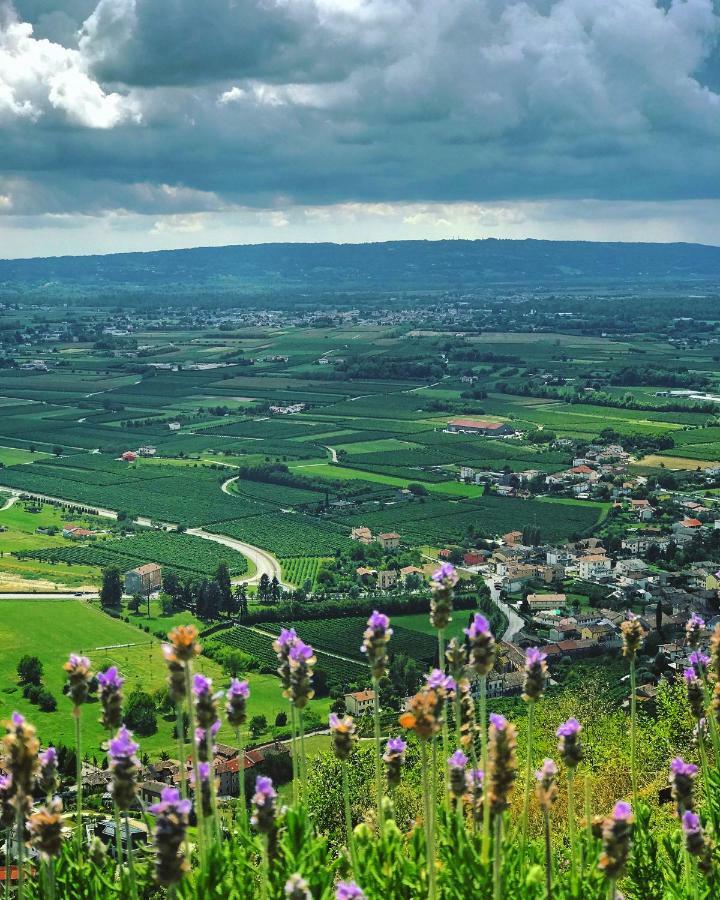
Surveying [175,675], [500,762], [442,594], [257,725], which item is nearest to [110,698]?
[175,675]

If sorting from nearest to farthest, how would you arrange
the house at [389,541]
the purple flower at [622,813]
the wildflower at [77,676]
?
the purple flower at [622,813] → the wildflower at [77,676] → the house at [389,541]

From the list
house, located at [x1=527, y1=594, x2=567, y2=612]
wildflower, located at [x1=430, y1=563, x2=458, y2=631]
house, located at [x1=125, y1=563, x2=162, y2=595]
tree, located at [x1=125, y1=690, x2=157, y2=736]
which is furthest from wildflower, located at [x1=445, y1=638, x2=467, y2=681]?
house, located at [x1=125, y1=563, x2=162, y2=595]

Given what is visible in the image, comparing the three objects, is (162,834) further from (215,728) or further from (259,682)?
(259,682)

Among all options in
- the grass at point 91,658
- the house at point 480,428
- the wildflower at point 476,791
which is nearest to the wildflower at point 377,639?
the wildflower at point 476,791

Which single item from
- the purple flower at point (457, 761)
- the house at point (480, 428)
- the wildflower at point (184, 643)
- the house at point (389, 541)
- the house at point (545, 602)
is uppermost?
the wildflower at point (184, 643)

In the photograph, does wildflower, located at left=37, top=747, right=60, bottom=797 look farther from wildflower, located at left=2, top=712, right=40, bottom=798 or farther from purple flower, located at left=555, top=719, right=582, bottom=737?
purple flower, located at left=555, top=719, right=582, bottom=737

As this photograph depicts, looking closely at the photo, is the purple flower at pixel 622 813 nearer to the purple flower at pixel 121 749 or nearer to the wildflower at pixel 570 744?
the wildflower at pixel 570 744

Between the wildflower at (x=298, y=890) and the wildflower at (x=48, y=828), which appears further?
the wildflower at (x=48, y=828)
